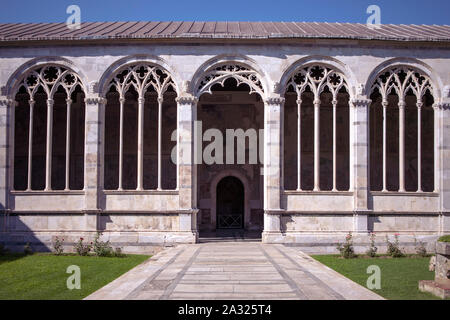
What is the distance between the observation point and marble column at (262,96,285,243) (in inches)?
664

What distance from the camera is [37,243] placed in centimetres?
1688

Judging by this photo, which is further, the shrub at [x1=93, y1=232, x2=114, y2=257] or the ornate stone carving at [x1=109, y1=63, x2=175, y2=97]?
the ornate stone carving at [x1=109, y1=63, x2=175, y2=97]

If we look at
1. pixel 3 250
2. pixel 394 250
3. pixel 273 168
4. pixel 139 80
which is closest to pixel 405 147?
pixel 394 250

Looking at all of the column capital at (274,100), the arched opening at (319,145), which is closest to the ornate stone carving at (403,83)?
the column capital at (274,100)

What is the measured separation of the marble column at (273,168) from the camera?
16.9 meters

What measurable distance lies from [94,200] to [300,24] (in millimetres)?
11591

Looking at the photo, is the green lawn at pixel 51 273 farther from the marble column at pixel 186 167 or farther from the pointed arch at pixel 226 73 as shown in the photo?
the pointed arch at pixel 226 73

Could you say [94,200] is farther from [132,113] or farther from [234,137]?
[234,137]

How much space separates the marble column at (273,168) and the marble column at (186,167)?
2.59m

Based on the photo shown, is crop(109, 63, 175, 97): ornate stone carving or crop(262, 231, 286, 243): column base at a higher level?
crop(109, 63, 175, 97): ornate stone carving

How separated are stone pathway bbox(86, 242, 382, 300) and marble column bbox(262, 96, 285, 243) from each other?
103 inches

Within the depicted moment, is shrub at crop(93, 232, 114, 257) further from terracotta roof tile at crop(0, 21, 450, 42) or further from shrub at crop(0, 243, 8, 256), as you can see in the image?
terracotta roof tile at crop(0, 21, 450, 42)

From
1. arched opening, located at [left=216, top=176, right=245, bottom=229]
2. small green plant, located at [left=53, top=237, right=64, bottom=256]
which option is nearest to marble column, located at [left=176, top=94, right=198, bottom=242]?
small green plant, located at [left=53, top=237, right=64, bottom=256]
